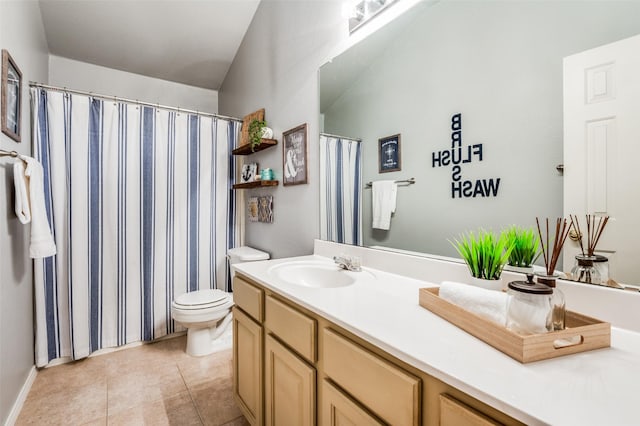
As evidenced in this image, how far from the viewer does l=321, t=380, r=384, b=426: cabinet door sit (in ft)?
2.52

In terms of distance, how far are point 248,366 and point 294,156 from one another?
137cm

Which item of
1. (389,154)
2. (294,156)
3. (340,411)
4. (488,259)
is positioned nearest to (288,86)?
(294,156)

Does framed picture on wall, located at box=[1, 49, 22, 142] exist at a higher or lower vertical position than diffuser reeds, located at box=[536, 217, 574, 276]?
higher

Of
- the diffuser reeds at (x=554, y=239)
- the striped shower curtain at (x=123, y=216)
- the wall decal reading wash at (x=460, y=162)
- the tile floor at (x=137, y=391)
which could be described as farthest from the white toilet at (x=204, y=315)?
the diffuser reeds at (x=554, y=239)

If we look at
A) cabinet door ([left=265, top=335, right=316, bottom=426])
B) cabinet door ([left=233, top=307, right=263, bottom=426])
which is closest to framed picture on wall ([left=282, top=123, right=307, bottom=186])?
cabinet door ([left=233, top=307, right=263, bottom=426])

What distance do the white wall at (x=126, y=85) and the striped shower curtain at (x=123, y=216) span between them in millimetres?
1022

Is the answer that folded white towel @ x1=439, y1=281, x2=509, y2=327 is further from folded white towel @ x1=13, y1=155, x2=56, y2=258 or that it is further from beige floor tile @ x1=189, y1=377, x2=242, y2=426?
folded white towel @ x1=13, y1=155, x2=56, y2=258

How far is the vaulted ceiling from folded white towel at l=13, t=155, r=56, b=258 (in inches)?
62.8

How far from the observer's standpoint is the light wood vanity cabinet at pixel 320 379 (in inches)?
24.7

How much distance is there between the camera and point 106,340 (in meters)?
2.29

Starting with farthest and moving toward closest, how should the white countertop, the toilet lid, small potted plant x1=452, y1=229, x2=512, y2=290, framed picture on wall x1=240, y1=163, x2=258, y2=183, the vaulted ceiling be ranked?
framed picture on wall x1=240, y1=163, x2=258, y2=183
the vaulted ceiling
the toilet lid
small potted plant x1=452, y1=229, x2=512, y2=290
the white countertop

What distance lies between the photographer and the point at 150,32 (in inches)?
107

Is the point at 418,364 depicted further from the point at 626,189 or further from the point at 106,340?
the point at 106,340

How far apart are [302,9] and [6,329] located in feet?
8.36
